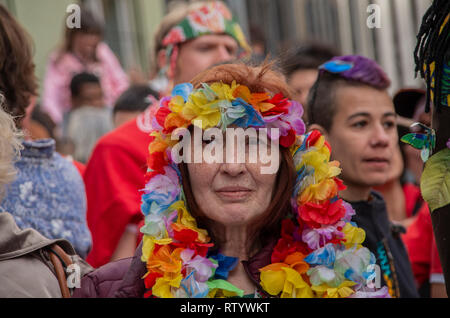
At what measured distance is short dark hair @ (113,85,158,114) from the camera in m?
5.32

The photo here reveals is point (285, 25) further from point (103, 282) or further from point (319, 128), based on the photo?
point (103, 282)

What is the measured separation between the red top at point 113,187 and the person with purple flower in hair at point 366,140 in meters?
1.06

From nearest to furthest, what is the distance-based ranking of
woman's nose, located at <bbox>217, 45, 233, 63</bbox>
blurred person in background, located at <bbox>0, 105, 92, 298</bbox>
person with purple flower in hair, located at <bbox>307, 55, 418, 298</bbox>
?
blurred person in background, located at <bbox>0, 105, 92, 298</bbox> → person with purple flower in hair, located at <bbox>307, 55, 418, 298</bbox> → woman's nose, located at <bbox>217, 45, 233, 63</bbox>

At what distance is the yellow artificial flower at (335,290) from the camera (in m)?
2.58

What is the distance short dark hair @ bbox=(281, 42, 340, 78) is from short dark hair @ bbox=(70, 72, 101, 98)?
104 inches

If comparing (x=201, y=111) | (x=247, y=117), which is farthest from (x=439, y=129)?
(x=201, y=111)

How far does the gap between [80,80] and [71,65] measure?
1.30 feet

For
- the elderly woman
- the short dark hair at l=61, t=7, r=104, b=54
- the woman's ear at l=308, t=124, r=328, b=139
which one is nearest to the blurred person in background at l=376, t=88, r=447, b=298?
the woman's ear at l=308, t=124, r=328, b=139

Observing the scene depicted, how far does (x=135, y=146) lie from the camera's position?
423 cm

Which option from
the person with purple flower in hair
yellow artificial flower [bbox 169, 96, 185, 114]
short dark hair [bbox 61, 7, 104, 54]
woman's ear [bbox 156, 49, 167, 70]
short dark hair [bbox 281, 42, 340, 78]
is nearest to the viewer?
yellow artificial flower [bbox 169, 96, 185, 114]

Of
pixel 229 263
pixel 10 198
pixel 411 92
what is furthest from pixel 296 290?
pixel 411 92

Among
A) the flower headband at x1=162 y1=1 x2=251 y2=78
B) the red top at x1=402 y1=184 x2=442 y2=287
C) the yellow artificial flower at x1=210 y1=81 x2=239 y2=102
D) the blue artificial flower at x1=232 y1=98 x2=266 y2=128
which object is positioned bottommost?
the red top at x1=402 y1=184 x2=442 y2=287

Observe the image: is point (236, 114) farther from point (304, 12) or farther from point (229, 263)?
point (304, 12)

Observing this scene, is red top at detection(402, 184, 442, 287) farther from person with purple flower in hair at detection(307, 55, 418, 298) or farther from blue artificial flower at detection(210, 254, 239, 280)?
blue artificial flower at detection(210, 254, 239, 280)
